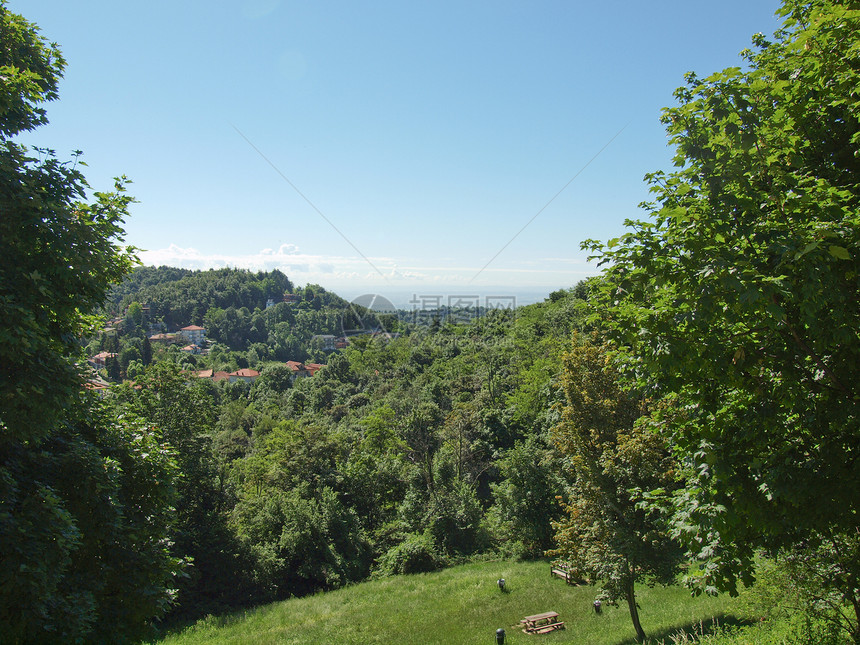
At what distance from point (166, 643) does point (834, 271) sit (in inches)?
790

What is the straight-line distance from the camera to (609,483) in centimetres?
1327

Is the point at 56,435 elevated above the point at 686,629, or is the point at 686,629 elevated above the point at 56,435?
the point at 56,435

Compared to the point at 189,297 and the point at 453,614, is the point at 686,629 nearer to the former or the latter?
the point at 453,614

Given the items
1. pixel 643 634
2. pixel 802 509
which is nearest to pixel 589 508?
pixel 643 634

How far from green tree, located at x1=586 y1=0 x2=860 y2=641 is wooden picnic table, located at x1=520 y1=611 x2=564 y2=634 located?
12.0 meters

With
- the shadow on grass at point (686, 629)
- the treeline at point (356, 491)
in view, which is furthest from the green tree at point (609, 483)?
the treeline at point (356, 491)

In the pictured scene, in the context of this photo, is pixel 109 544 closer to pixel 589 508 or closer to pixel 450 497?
→ pixel 589 508

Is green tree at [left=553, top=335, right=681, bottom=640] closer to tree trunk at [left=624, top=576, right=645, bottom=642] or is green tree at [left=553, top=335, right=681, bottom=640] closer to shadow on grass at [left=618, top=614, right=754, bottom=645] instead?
tree trunk at [left=624, top=576, right=645, bottom=642]

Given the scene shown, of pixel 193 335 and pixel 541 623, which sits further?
pixel 193 335

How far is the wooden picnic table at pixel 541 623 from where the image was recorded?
53.7ft

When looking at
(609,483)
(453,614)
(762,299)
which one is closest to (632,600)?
(609,483)

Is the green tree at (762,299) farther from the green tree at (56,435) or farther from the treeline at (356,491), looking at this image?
the treeline at (356,491)

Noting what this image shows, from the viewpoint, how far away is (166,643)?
15.0 metres

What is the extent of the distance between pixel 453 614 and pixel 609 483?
10358mm
